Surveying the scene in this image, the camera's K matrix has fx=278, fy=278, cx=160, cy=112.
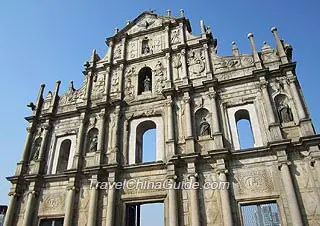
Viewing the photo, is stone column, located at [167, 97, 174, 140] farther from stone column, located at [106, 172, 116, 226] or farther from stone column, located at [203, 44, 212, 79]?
stone column, located at [106, 172, 116, 226]

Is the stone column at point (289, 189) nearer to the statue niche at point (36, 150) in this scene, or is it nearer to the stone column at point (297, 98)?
the stone column at point (297, 98)

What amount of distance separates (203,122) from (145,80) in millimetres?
4468

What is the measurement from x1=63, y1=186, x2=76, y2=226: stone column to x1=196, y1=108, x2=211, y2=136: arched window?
6.07 metres

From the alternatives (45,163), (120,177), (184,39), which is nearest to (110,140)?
(120,177)

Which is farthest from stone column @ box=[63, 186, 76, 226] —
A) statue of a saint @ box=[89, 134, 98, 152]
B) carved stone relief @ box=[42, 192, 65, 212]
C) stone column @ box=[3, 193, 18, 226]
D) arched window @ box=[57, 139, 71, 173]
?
stone column @ box=[3, 193, 18, 226]

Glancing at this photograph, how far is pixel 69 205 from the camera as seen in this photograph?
1183 centimetres

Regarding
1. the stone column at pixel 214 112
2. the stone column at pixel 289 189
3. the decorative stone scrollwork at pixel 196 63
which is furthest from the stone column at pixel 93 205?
the stone column at pixel 289 189

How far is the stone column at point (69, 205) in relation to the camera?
11515 millimetres

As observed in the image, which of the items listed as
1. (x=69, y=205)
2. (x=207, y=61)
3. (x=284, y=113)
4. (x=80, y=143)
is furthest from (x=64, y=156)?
(x=284, y=113)

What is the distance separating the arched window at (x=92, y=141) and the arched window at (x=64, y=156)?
4.78 feet

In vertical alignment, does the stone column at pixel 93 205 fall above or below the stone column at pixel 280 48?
below

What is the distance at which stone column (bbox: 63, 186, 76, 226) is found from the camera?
453 inches

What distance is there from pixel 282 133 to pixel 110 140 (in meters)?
7.63

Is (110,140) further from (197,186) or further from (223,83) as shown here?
(223,83)
